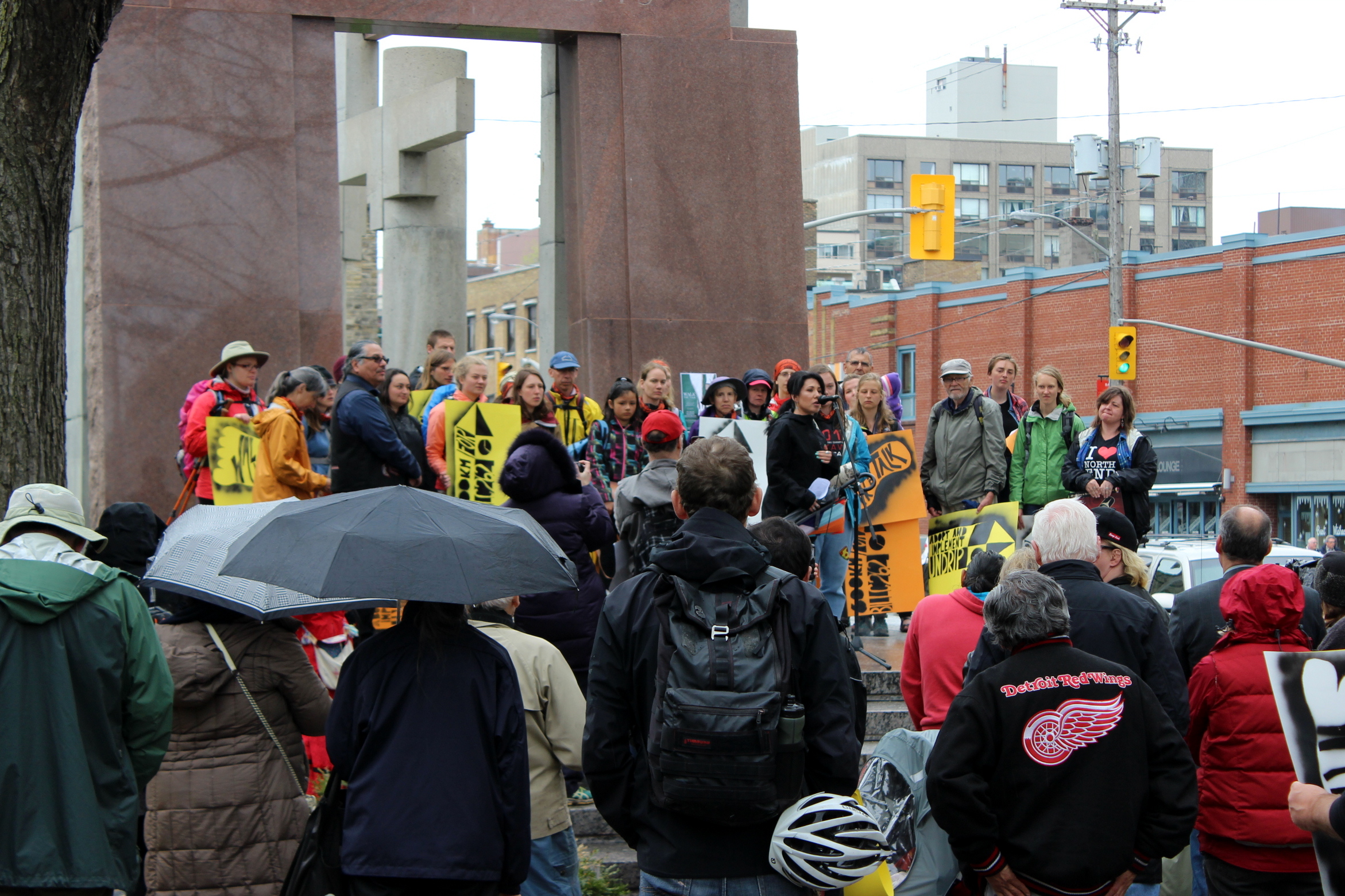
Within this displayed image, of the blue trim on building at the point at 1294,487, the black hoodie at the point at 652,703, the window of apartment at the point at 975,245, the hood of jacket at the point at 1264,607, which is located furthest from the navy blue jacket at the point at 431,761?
the window of apartment at the point at 975,245

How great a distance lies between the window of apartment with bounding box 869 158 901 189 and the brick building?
55008 millimetres

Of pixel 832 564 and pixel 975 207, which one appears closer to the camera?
pixel 832 564

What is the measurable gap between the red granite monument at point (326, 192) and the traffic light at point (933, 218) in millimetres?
10298

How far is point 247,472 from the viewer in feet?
29.2

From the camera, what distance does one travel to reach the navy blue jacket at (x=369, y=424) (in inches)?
345

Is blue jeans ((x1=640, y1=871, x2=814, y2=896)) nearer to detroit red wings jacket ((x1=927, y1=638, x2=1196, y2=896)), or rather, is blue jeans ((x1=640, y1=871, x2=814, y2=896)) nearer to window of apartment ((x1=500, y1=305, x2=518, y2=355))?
detroit red wings jacket ((x1=927, y1=638, x2=1196, y2=896))

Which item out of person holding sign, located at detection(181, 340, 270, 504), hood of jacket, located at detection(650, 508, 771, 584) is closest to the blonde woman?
person holding sign, located at detection(181, 340, 270, 504)

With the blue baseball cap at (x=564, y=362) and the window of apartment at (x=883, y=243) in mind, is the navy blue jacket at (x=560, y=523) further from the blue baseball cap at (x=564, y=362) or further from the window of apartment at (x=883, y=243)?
the window of apartment at (x=883, y=243)

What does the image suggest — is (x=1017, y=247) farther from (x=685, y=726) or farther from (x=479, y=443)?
(x=685, y=726)

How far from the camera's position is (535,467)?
7258 mm

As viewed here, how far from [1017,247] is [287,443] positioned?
97736 millimetres

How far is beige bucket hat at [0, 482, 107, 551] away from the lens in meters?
4.48

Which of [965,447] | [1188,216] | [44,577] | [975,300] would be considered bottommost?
[44,577]

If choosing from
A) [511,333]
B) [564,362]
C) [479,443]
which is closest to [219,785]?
[479,443]
